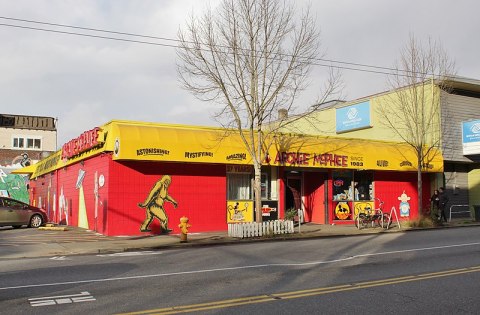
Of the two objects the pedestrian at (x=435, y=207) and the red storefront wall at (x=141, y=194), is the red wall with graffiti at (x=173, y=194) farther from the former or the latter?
the pedestrian at (x=435, y=207)

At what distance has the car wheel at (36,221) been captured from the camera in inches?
894

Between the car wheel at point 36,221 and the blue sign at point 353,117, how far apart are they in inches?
759

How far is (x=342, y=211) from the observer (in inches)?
953

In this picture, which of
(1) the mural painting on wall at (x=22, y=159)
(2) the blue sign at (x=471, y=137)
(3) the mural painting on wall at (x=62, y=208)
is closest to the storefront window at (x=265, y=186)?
(3) the mural painting on wall at (x=62, y=208)

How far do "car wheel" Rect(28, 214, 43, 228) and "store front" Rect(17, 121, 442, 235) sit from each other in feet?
5.53

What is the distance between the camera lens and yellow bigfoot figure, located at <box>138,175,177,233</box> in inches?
752

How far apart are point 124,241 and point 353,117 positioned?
19519 millimetres

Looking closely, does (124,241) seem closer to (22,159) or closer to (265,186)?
(265,186)

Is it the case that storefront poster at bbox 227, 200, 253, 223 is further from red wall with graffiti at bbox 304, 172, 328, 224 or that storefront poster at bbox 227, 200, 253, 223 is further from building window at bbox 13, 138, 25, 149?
building window at bbox 13, 138, 25, 149

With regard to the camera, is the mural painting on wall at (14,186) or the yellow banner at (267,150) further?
the mural painting on wall at (14,186)

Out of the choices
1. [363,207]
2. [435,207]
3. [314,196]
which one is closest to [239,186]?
[314,196]

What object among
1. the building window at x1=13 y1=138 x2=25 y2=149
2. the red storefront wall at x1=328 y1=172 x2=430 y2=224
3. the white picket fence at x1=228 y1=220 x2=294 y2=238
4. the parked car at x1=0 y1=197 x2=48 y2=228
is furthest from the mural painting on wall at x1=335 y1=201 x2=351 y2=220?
the building window at x1=13 y1=138 x2=25 y2=149

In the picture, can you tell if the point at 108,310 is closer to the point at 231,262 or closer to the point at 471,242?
the point at 231,262

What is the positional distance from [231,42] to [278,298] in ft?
41.5
